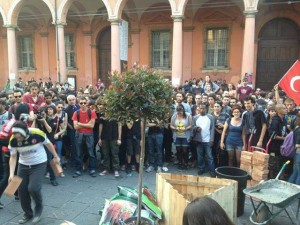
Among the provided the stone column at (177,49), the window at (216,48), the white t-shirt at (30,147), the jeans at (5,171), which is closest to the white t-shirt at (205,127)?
the white t-shirt at (30,147)

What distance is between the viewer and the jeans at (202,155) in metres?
6.86

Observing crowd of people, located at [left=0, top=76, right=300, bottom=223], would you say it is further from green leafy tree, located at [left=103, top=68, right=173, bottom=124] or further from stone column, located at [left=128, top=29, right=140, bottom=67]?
stone column, located at [left=128, top=29, right=140, bottom=67]

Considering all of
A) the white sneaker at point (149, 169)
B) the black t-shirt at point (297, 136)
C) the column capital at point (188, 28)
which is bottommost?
the white sneaker at point (149, 169)

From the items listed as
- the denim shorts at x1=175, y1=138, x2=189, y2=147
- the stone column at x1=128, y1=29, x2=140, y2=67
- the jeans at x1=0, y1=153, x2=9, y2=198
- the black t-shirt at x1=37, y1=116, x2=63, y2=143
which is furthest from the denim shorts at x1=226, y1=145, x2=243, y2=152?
the stone column at x1=128, y1=29, x2=140, y2=67

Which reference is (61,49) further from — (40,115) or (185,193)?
(185,193)

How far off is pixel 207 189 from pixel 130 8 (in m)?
16.0

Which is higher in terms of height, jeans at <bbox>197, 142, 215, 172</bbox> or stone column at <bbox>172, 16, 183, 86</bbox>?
stone column at <bbox>172, 16, 183, 86</bbox>

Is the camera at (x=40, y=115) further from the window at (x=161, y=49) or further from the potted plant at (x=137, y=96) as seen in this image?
the window at (x=161, y=49)

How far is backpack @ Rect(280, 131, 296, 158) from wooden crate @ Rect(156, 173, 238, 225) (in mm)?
1999

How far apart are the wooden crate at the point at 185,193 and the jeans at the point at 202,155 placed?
2300 mm

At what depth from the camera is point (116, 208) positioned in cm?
438

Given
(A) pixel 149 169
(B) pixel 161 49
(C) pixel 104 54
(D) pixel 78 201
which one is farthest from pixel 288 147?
(C) pixel 104 54

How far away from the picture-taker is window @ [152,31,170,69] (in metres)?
18.7

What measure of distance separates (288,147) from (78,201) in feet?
13.5
